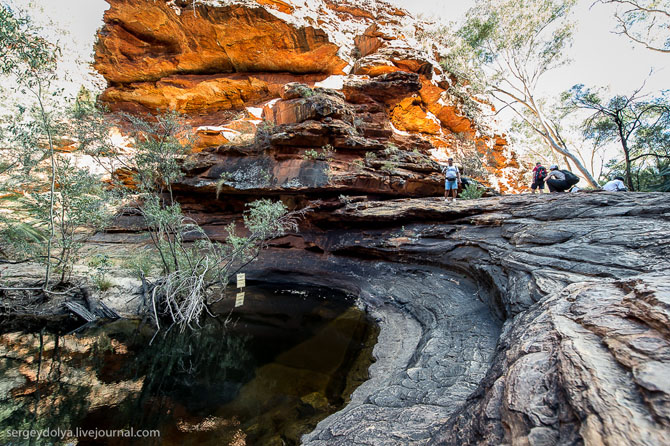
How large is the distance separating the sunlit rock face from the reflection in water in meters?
7.03

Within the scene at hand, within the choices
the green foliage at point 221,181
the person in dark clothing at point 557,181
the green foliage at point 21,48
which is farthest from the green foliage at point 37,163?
the person in dark clothing at point 557,181

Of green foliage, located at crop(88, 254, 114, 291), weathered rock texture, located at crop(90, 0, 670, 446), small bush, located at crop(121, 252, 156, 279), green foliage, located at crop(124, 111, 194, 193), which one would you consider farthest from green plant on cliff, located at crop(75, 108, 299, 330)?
weathered rock texture, located at crop(90, 0, 670, 446)

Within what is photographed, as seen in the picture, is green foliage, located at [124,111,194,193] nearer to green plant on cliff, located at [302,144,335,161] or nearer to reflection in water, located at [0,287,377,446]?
reflection in water, located at [0,287,377,446]

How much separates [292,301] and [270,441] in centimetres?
605

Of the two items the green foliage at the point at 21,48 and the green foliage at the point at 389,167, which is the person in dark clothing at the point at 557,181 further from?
the green foliage at the point at 21,48

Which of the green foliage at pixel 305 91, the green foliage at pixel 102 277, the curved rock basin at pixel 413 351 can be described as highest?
the green foliage at pixel 305 91

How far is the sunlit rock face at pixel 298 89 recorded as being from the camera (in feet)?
40.9

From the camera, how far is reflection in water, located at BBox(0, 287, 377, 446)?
12.5 feet

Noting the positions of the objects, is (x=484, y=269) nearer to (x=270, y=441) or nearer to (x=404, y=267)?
(x=404, y=267)

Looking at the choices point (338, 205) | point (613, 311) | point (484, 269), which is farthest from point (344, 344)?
point (338, 205)

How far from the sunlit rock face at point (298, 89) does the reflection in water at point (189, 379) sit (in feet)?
23.1

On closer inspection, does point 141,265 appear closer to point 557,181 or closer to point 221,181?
point 221,181

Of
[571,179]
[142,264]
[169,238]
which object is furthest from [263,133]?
[571,179]

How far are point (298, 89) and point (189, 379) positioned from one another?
41.2 ft
